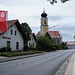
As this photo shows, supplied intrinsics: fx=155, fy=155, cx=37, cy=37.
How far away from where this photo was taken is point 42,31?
102 m

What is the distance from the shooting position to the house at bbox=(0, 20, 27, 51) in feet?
102

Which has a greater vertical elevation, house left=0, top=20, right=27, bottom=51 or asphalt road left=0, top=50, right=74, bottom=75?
house left=0, top=20, right=27, bottom=51

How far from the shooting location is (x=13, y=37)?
113 ft

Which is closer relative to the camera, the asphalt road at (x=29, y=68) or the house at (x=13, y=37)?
the asphalt road at (x=29, y=68)

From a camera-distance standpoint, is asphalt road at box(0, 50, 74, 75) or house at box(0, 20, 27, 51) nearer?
asphalt road at box(0, 50, 74, 75)

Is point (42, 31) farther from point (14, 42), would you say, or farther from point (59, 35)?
point (14, 42)

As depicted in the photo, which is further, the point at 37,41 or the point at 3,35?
the point at 37,41

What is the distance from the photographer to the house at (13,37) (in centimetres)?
3104

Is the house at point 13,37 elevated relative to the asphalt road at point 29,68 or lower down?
elevated

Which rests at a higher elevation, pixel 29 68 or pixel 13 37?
pixel 13 37

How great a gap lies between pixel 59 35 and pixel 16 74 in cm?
11564

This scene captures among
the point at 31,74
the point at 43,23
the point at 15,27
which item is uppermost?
the point at 43,23

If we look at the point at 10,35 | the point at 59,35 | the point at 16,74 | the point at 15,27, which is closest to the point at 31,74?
the point at 16,74

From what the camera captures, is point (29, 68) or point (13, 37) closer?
point (29, 68)
